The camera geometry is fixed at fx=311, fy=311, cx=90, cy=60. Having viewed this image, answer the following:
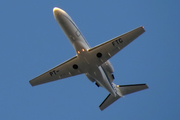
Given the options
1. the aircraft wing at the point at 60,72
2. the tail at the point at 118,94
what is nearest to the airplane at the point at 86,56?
the aircraft wing at the point at 60,72

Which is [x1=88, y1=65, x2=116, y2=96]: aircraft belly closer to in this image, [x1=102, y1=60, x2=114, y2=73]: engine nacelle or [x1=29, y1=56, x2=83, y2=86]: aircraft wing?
[x1=102, y1=60, x2=114, y2=73]: engine nacelle

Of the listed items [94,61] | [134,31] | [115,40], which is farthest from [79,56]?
[134,31]

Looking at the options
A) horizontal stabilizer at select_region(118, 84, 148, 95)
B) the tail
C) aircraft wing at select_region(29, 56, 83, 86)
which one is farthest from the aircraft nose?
horizontal stabilizer at select_region(118, 84, 148, 95)

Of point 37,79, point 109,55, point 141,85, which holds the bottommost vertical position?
point 141,85

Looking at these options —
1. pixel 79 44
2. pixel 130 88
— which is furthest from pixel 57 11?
pixel 130 88

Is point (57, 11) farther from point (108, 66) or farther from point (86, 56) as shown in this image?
point (108, 66)

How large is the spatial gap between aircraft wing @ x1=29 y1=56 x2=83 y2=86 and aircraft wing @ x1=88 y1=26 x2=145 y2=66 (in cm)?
212

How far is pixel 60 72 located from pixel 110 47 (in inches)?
266

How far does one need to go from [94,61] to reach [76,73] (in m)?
2.83

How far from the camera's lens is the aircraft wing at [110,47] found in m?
32.6

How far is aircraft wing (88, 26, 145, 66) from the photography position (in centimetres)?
3262

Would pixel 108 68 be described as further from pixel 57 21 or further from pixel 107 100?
pixel 57 21

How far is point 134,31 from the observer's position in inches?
1264

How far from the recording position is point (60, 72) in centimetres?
3597
